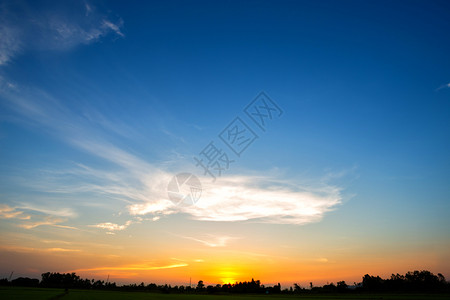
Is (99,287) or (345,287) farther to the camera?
(99,287)

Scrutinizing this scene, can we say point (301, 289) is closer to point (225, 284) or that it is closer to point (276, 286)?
point (276, 286)

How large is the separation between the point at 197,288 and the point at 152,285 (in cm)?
3480

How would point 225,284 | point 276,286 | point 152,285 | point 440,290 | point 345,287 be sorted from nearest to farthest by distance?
point 440,290
point 345,287
point 276,286
point 225,284
point 152,285

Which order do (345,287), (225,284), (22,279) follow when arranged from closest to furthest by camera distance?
(345,287) → (22,279) → (225,284)

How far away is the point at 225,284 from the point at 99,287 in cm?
8608

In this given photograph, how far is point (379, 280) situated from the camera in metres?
114

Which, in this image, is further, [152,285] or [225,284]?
[152,285]

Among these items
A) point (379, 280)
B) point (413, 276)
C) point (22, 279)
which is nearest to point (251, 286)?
point (379, 280)

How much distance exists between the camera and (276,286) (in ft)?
500

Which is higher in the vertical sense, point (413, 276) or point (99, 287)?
point (413, 276)

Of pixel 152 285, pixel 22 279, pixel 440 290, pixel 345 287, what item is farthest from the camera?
pixel 152 285

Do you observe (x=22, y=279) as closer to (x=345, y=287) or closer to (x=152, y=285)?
(x=152, y=285)

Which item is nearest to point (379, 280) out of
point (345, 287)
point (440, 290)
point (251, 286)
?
point (345, 287)

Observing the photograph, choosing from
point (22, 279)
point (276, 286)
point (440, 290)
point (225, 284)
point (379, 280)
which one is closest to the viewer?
point (440, 290)
